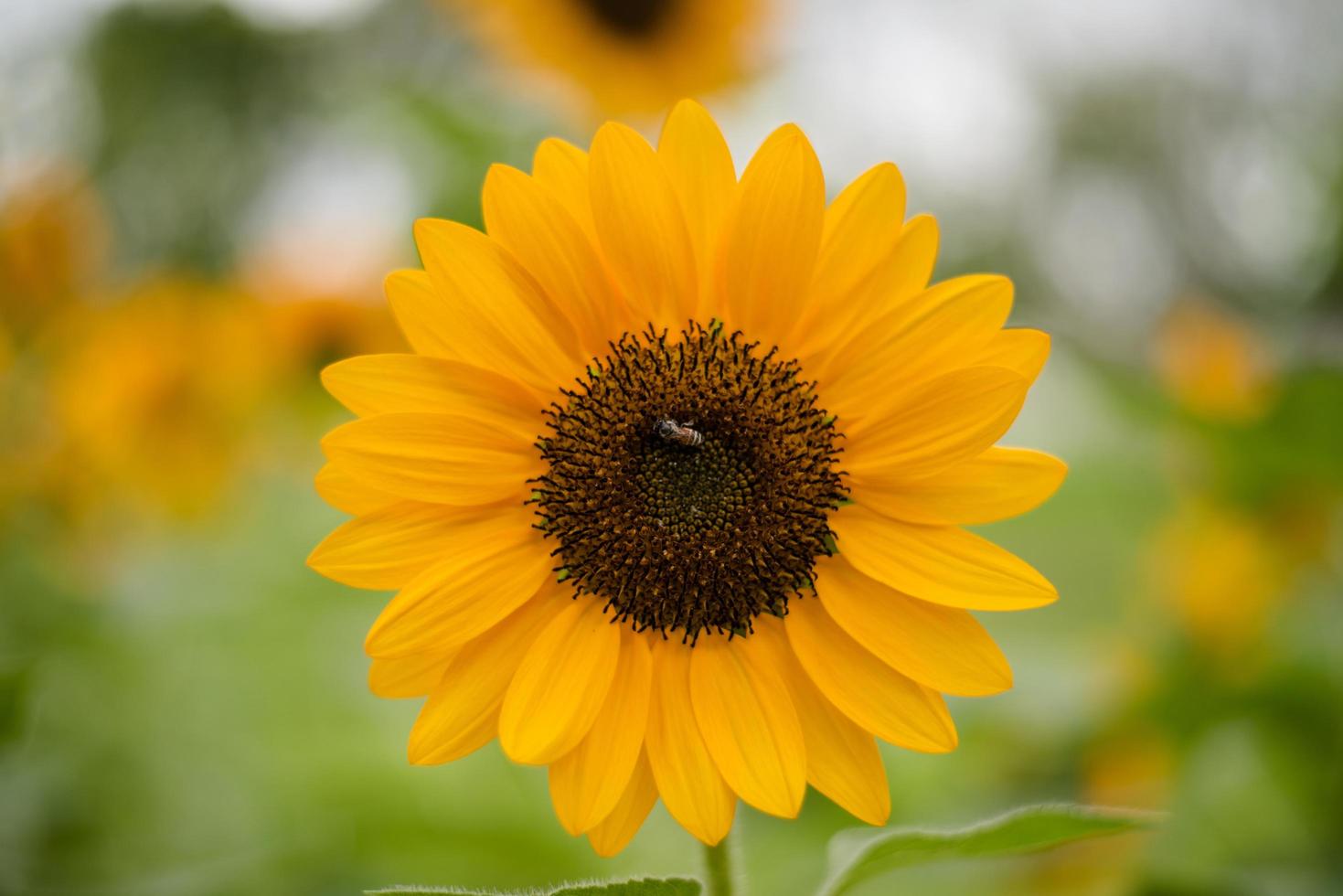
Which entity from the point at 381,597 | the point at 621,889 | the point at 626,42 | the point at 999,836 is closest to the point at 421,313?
the point at 621,889

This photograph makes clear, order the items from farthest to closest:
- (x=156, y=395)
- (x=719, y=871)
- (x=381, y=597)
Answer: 1. (x=156, y=395)
2. (x=381, y=597)
3. (x=719, y=871)

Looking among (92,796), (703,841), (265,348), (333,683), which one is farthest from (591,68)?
(703,841)

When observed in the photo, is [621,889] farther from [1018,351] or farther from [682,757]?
[1018,351]

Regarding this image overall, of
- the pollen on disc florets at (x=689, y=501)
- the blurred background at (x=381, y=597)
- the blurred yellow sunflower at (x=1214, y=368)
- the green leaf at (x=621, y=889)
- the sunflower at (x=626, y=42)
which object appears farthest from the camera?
the sunflower at (x=626, y=42)

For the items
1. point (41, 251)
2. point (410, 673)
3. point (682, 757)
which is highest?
point (41, 251)

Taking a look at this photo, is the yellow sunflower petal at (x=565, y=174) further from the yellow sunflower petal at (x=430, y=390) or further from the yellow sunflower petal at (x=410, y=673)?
the yellow sunflower petal at (x=410, y=673)

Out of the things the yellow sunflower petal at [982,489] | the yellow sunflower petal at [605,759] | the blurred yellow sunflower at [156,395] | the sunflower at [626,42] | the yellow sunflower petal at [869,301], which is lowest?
the yellow sunflower petal at [605,759]

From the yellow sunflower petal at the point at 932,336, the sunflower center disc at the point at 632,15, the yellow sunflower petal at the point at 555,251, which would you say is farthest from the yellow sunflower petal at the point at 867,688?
the sunflower center disc at the point at 632,15

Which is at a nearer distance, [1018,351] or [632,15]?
[1018,351]
